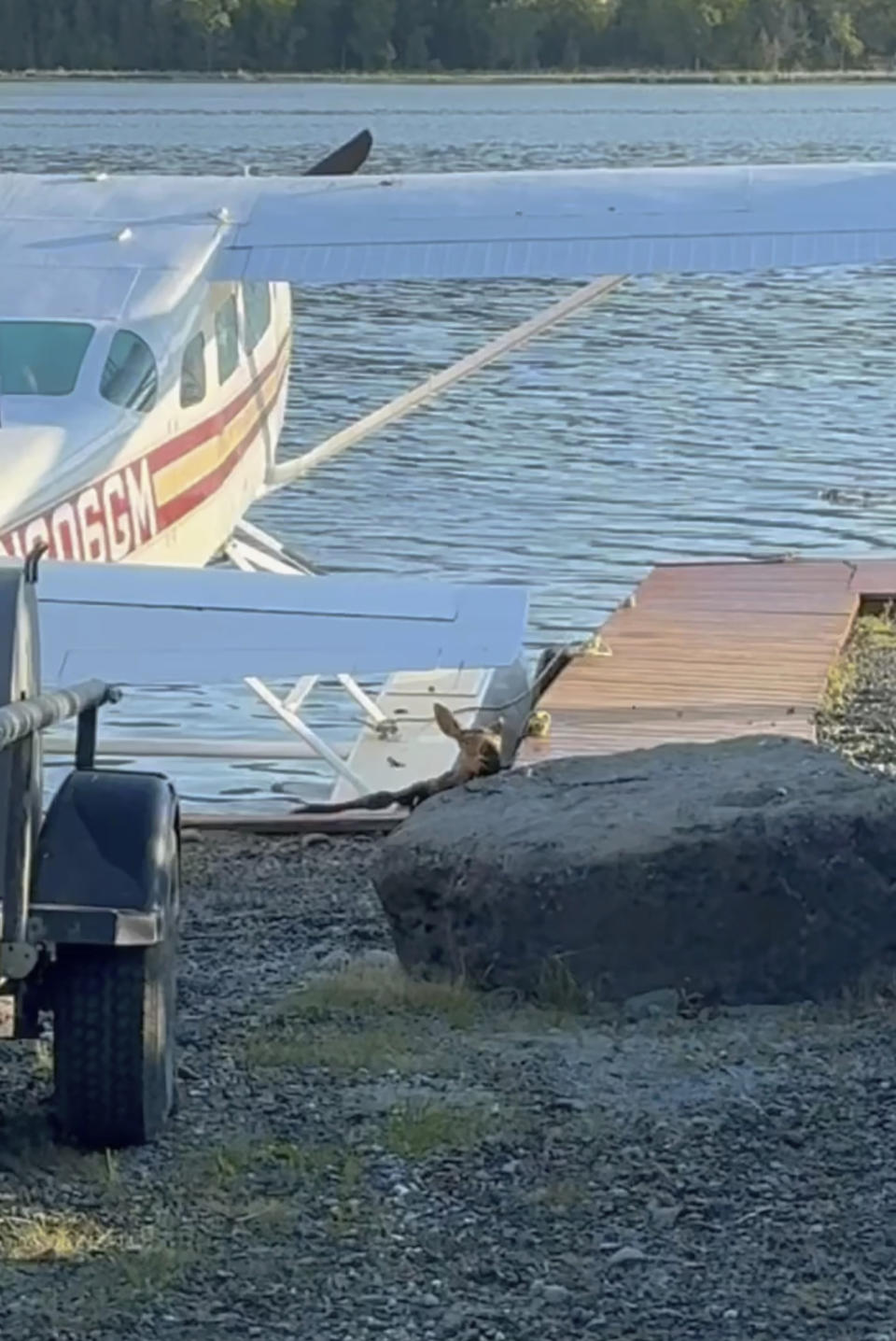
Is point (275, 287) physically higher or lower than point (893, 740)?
higher

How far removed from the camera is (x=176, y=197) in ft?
37.8

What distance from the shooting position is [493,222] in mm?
11133

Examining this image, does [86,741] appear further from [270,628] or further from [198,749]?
[198,749]

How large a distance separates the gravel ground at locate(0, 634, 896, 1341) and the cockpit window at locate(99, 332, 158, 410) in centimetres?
375

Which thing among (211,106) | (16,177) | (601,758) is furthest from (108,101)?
(601,758)

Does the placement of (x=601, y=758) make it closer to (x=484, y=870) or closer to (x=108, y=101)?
(x=484, y=870)

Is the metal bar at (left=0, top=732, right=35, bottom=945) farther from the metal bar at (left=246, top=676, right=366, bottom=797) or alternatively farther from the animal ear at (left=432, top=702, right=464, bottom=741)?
the metal bar at (left=246, top=676, right=366, bottom=797)

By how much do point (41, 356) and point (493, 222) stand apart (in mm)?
2864

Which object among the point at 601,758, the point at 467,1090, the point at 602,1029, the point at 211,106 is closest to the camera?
the point at 467,1090

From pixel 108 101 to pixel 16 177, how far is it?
66.2m

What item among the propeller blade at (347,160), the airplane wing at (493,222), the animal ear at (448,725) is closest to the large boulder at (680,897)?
the animal ear at (448,725)

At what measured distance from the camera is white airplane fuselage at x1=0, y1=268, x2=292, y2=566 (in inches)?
301

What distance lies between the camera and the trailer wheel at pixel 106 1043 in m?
4.24

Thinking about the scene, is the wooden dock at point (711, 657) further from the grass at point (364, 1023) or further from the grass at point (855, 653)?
the grass at point (364, 1023)
